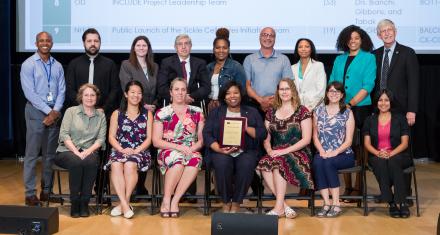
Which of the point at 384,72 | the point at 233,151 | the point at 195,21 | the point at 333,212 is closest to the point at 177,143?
the point at 233,151

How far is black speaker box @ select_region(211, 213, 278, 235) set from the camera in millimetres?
4137

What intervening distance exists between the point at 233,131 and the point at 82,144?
3.97ft

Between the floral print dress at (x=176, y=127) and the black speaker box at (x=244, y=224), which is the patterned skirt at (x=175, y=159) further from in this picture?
the black speaker box at (x=244, y=224)

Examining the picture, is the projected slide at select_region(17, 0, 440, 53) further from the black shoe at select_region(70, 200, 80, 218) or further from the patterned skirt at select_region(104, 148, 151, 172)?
the black shoe at select_region(70, 200, 80, 218)

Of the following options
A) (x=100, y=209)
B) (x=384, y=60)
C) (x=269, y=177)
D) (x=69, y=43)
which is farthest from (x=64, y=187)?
(x=384, y=60)

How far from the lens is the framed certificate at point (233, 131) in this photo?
17.1ft

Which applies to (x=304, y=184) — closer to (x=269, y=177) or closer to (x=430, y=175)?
(x=269, y=177)

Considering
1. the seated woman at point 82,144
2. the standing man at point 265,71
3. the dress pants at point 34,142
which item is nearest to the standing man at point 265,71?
the standing man at point 265,71

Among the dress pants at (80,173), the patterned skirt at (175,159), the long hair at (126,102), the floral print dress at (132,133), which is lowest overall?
the dress pants at (80,173)

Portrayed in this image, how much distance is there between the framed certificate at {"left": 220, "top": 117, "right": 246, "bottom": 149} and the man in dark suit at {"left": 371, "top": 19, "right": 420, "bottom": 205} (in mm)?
1289

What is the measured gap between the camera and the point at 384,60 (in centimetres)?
587

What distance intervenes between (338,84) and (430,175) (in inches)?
102

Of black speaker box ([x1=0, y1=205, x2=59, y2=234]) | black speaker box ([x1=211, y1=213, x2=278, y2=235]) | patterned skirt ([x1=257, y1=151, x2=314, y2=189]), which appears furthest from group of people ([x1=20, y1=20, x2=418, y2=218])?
black speaker box ([x1=211, y1=213, x2=278, y2=235])

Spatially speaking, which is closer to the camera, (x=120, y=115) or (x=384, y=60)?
(x=120, y=115)
